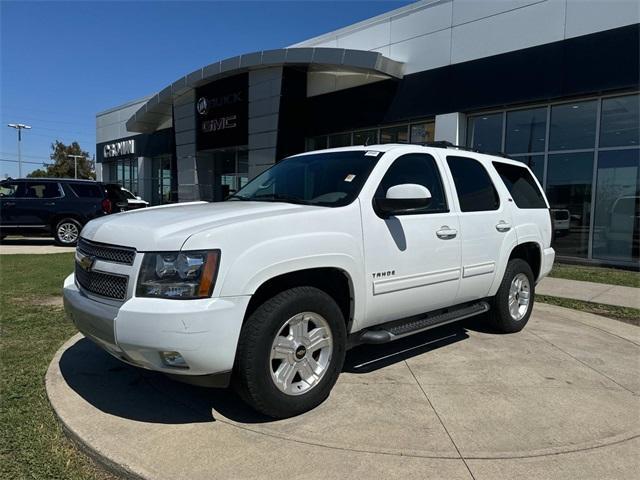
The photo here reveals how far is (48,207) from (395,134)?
1075 cm

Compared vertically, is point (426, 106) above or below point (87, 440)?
above

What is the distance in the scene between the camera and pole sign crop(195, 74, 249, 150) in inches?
779

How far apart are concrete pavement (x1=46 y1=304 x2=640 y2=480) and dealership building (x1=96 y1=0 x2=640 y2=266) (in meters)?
8.28

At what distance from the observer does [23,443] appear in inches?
121

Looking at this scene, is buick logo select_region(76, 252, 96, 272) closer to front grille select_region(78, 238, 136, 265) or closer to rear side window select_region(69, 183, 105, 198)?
front grille select_region(78, 238, 136, 265)

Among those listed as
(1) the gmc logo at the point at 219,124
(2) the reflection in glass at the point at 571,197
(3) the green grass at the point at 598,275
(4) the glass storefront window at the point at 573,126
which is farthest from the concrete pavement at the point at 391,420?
(1) the gmc logo at the point at 219,124

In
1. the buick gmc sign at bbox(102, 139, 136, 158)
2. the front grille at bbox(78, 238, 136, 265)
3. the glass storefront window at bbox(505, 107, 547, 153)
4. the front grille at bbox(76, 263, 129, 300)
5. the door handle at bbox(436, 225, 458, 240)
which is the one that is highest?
the buick gmc sign at bbox(102, 139, 136, 158)

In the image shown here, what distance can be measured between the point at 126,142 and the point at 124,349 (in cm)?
3035

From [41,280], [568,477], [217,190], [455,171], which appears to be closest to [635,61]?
[455,171]

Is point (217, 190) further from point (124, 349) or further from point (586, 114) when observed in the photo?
point (124, 349)

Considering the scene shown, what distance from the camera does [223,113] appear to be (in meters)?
20.7

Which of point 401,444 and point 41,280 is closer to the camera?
point 401,444

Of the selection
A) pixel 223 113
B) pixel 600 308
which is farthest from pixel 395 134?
pixel 600 308

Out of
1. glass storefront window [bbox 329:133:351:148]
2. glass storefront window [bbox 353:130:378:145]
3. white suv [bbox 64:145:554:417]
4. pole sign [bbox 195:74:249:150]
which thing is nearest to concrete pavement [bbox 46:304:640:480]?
white suv [bbox 64:145:554:417]
